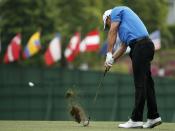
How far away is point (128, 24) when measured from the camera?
15.4 m

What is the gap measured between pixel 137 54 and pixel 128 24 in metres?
0.53

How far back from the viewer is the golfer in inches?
598

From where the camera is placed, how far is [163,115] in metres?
29.2

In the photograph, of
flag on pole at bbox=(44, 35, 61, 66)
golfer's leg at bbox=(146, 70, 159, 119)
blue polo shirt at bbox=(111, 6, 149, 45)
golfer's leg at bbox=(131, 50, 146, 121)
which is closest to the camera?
golfer's leg at bbox=(131, 50, 146, 121)

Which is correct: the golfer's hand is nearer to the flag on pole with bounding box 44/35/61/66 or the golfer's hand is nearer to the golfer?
the golfer

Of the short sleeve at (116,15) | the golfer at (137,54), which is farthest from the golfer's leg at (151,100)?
the short sleeve at (116,15)

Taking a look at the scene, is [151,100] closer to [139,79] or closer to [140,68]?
[139,79]

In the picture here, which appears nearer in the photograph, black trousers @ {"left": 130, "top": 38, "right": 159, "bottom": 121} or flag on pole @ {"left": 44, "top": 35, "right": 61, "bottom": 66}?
black trousers @ {"left": 130, "top": 38, "right": 159, "bottom": 121}

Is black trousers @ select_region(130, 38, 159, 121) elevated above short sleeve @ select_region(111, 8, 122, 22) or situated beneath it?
situated beneath

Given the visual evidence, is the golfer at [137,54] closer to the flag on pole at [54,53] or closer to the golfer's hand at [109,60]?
the golfer's hand at [109,60]

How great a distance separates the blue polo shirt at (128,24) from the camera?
15.3 m

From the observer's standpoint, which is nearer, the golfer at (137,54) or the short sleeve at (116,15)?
the golfer at (137,54)

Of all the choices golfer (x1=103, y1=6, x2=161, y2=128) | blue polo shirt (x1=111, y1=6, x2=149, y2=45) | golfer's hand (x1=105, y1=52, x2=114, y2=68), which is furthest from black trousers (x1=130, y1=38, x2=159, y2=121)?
golfer's hand (x1=105, y1=52, x2=114, y2=68)

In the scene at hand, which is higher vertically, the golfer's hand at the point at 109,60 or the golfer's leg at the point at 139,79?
the golfer's hand at the point at 109,60
